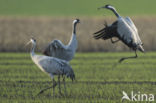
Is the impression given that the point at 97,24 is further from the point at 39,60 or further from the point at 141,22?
the point at 39,60

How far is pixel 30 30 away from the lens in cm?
2881

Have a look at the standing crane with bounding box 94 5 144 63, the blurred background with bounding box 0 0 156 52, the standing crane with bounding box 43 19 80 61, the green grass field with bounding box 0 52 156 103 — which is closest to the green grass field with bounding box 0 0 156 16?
the blurred background with bounding box 0 0 156 52

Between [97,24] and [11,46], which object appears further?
[97,24]

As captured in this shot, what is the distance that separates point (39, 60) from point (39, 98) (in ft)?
3.71

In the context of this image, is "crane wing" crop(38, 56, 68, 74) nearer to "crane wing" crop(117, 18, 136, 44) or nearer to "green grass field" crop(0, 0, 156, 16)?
"crane wing" crop(117, 18, 136, 44)

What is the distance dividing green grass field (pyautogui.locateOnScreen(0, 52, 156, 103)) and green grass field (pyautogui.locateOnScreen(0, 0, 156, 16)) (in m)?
26.6

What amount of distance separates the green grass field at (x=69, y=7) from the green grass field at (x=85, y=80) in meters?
26.6

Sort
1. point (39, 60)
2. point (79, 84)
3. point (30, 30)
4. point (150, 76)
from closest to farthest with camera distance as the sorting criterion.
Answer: point (39, 60)
point (79, 84)
point (150, 76)
point (30, 30)

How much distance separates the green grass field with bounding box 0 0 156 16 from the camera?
4647cm

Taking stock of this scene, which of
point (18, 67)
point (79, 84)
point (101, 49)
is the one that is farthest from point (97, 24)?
point (79, 84)

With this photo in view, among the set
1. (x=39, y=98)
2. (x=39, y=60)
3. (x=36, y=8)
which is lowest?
(x=39, y=98)

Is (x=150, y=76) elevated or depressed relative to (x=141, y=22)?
depressed

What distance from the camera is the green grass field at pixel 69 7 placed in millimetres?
46469

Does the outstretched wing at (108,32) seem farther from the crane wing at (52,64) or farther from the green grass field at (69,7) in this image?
the green grass field at (69,7)
